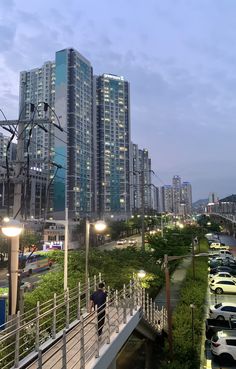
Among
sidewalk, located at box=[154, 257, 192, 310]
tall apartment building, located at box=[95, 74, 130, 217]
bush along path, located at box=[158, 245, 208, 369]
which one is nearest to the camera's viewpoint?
bush along path, located at box=[158, 245, 208, 369]

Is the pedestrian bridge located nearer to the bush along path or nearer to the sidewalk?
the bush along path

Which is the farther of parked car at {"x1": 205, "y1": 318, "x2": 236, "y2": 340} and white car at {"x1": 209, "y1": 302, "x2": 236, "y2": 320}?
white car at {"x1": 209, "y1": 302, "x2": 236, "y2": 320}

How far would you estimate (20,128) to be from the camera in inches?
415

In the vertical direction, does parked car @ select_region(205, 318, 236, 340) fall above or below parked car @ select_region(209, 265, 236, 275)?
below

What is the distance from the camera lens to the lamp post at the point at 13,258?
8.84m

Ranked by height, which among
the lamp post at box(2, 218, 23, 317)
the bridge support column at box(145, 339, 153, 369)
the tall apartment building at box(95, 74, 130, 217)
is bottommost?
the bridge support column at box(145, 339, 153, 369)

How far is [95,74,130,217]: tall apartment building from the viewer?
119875 millimetres

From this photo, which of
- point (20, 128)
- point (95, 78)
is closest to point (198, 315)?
point (20, 128)

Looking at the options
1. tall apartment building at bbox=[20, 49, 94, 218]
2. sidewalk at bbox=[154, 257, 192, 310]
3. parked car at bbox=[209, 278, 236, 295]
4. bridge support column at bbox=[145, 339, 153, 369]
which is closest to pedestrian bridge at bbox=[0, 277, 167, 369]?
bridge support column at bbox=[145, 339, 153, 369]

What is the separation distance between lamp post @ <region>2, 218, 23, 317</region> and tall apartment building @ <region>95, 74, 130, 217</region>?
104656 mm

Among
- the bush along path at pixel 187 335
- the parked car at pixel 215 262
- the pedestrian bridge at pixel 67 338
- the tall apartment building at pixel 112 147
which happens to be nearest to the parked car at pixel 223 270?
the parked car at pixel 215 262

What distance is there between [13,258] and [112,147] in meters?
116

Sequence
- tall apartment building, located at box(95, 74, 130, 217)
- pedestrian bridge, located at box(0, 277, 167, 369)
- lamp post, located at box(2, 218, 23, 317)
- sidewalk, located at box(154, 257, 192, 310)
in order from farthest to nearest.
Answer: tall apartment building, located at box(95, 74, 130, 217) < sidewalk, located at box(154, 257, 192, 310) < lamp post, located at box(2, 218, 23, 317) < pedestrian bridge, located at box(0, 277, 167, 369)

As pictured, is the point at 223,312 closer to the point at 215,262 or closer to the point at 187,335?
the point at 187,335
